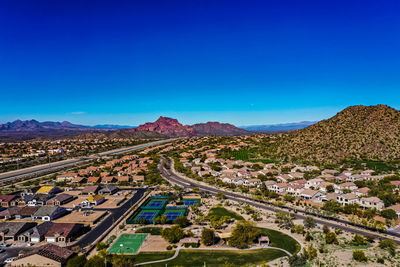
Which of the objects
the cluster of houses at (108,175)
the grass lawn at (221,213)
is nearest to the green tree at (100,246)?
the grass lawn at (221,213)

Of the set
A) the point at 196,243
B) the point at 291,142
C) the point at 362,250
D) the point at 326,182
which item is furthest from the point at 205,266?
the point at 291,142

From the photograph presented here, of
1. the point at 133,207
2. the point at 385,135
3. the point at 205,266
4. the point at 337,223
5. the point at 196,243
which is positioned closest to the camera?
the point at 205,266

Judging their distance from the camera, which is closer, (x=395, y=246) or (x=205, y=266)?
(x=205, y=266)

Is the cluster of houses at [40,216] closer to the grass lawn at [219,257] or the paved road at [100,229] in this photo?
the paved road at [100,229]

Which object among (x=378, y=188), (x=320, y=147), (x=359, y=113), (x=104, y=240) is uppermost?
(x=359, y=113)

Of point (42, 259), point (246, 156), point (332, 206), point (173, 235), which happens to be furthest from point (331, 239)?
point (246, 156)

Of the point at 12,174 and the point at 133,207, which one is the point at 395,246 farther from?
the point at 12,174

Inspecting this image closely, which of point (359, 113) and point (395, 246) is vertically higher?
point (359, 113)
